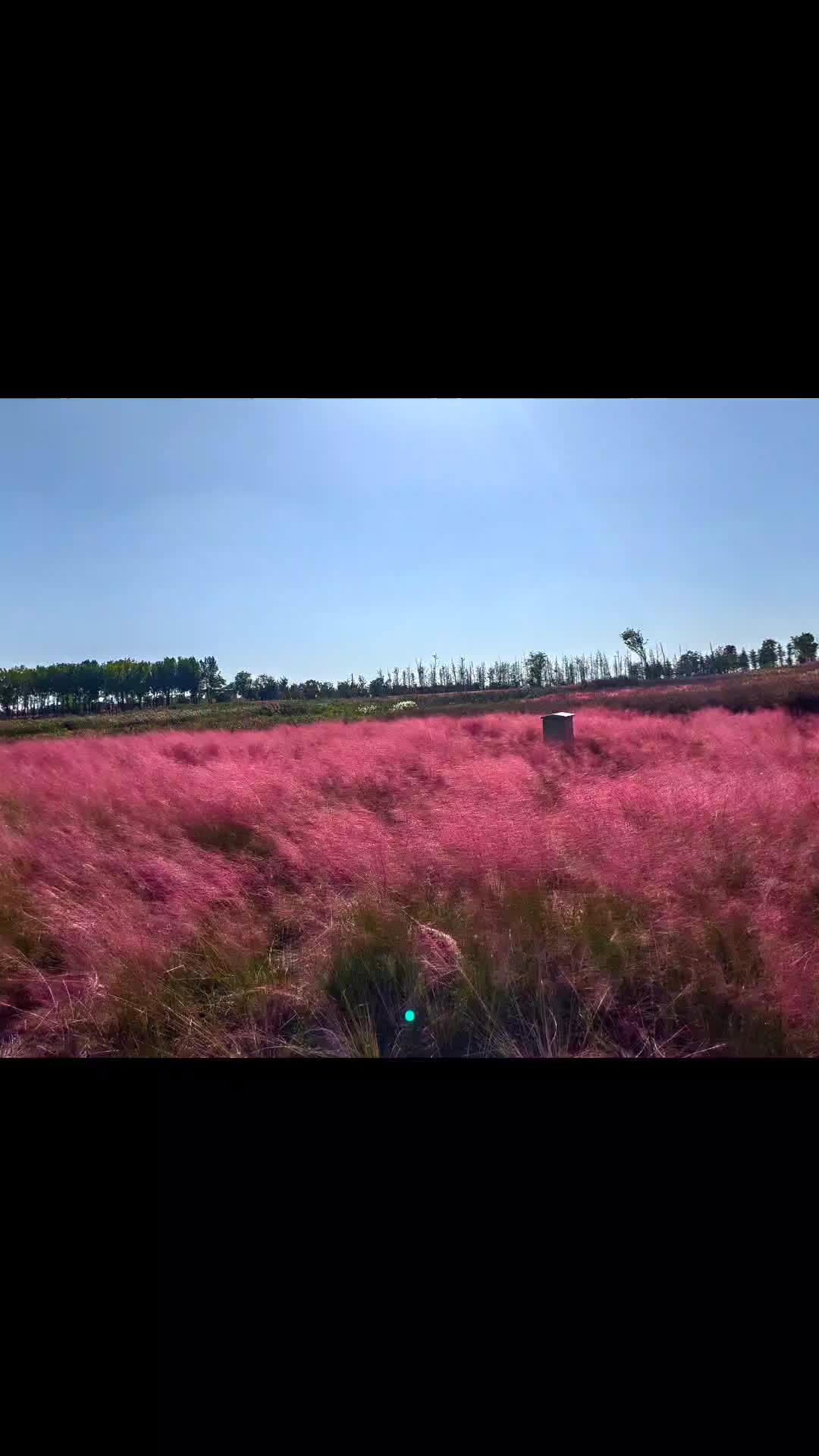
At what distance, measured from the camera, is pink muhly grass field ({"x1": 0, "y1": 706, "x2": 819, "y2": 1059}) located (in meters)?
2.46

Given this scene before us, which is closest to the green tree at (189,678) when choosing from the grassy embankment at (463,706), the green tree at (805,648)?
the grassy embankment at (463,706)

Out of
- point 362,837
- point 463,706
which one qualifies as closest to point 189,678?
point 362,837

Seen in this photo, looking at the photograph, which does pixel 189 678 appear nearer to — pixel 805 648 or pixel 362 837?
pixel 362 837

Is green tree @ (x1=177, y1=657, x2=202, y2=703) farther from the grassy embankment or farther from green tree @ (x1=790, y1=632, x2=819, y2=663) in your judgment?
green tree @ (x1=790, y1=632, x2=819, y2=663)

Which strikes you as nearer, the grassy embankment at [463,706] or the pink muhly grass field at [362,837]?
the pink muhly grass field at [362,837]

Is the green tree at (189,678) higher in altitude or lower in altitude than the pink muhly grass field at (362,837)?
higher

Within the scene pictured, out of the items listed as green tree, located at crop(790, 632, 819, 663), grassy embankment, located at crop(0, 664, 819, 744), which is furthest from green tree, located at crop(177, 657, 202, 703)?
green tree, located at crop(790, 632, 819, 663)

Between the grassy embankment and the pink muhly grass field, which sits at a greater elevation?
the grassy embankment

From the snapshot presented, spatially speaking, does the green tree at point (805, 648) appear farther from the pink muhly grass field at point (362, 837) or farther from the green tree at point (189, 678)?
the green tree at point (189, 678)

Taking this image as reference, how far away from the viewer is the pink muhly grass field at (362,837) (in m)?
2.46
